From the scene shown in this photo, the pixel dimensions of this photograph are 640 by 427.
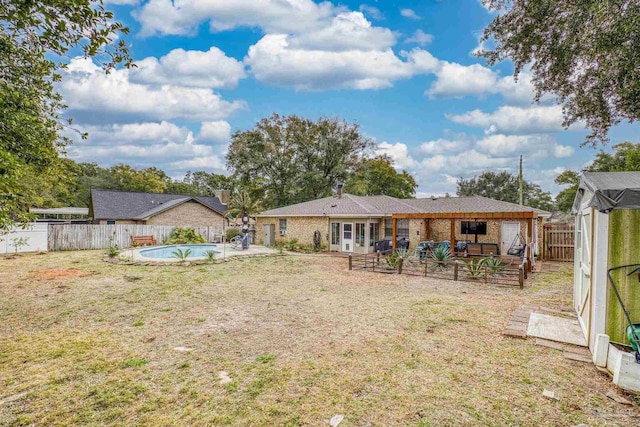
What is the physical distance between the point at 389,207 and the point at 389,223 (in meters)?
1.44

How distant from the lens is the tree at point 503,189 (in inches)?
1841

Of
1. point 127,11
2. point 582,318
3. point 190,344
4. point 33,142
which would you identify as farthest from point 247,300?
point 127,11

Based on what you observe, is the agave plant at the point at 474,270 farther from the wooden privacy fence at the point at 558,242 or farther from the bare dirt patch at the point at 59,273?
the bare dirt patch at the point at 59,273

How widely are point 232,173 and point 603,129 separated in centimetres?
3211

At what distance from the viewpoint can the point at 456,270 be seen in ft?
36.3

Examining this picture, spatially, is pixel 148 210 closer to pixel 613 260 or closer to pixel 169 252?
pixel 169 252

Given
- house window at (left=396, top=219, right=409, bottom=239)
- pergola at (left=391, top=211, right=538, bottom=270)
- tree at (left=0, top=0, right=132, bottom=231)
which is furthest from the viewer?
house window at (left=396, top=219, right=409, bottom=239)

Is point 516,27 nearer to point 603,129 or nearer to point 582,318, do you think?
point 603,129

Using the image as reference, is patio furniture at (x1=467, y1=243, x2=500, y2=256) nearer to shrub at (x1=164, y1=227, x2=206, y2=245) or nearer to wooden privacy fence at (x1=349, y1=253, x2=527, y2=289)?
wooden privacy fence at (x1=349, y1=253, x2=527, y2=289)

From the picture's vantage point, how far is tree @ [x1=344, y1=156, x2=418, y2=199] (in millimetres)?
34125

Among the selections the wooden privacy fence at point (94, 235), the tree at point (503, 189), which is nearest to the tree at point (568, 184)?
the tree at point (503, 189)

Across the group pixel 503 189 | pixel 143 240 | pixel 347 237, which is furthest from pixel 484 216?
pixel 503 189

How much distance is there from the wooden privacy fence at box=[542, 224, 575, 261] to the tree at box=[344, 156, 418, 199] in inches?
719

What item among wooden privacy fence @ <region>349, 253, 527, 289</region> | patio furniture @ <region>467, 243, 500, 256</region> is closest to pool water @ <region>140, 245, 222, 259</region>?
wooden privacy fence @ <region>349, 253, 527, 289</region>
